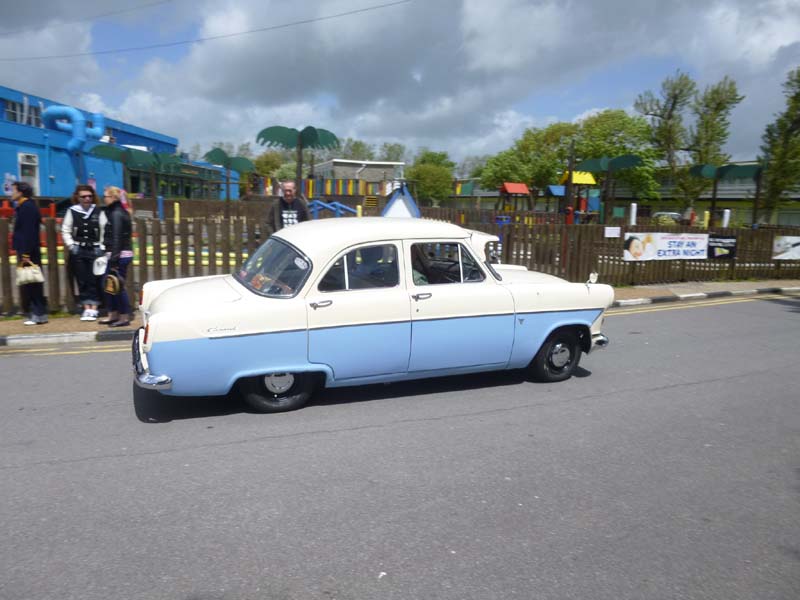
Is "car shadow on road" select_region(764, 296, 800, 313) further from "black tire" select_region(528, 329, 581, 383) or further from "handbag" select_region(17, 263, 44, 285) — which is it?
"handbag" select_region(17, 263, 44, 285)

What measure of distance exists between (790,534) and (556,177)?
42708mm

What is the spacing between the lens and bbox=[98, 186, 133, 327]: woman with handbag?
25.2ft

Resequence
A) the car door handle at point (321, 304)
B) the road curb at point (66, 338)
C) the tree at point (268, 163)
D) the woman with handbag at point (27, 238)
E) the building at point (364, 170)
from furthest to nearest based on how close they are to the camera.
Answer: the tree at point (268, 163) < the building at point (364, 170) < the woman with handbag at point (27, 238) < the road curb at point (66, 338) < the car door handle at point (321, 304)

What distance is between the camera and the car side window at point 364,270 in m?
5.11

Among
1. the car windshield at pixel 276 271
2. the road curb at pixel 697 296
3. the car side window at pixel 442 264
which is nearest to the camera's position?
the car windshield at pixel 276 271

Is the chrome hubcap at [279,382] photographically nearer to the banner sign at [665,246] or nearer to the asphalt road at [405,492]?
the asphalt road at [405,492]

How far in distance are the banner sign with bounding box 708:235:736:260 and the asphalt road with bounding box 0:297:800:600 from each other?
10.4 meters

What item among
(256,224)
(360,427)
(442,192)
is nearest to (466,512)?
(360,427)

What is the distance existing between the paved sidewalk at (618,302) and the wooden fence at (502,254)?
1.15ft

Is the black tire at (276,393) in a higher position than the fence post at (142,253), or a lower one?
lower

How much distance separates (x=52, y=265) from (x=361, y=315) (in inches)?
224

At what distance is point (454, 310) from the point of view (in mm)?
5387

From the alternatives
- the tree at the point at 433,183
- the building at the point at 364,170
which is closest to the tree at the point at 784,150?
the building at the point at 364,170

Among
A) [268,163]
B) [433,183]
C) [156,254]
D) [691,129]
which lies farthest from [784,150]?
[268,163]
